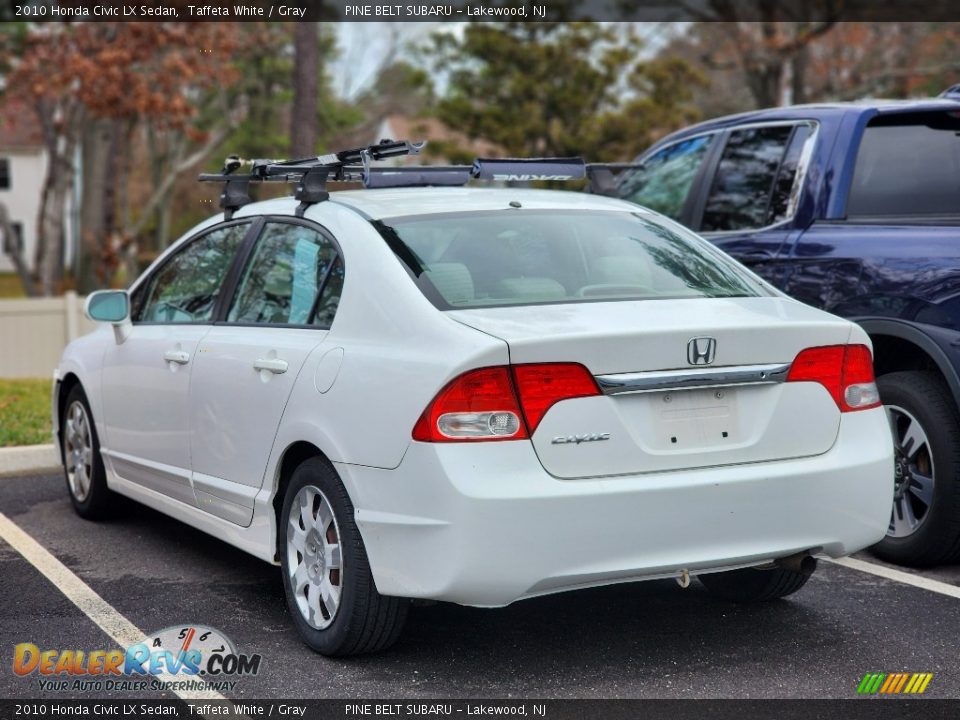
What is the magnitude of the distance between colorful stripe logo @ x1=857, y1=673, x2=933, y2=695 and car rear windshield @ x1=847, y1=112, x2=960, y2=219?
2455mm

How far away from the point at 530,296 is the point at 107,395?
111 inches

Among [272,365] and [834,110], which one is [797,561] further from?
[834,110]

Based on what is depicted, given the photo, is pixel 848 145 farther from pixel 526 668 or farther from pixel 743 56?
pixel 743 56

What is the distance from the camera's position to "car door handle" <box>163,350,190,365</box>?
5594mm

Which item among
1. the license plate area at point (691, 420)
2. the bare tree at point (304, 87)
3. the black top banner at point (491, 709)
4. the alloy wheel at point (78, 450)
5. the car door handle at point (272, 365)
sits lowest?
the black top banner at point (491, 709)

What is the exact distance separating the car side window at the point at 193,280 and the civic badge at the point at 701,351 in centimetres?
238

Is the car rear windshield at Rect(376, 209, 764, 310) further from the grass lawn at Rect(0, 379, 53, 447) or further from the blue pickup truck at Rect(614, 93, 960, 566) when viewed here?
the grass lawn at Rect(0, 379, 53, 447)

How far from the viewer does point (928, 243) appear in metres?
5.58

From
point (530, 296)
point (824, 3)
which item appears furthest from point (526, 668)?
point (824, 3)

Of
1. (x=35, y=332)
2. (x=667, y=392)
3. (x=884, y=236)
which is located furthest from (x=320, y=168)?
(x=35, y=332)

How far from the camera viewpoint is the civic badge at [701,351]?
162 inches

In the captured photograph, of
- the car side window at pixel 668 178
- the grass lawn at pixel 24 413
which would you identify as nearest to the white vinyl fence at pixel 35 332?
the grass lawn at pixel 24 413

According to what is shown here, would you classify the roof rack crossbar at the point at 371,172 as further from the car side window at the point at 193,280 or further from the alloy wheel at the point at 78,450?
the alloy wheel at the point at 78,450

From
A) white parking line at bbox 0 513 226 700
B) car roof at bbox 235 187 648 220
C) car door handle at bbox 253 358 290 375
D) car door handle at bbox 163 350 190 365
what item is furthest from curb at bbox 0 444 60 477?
car door handle at bbox 253 358 290 375
